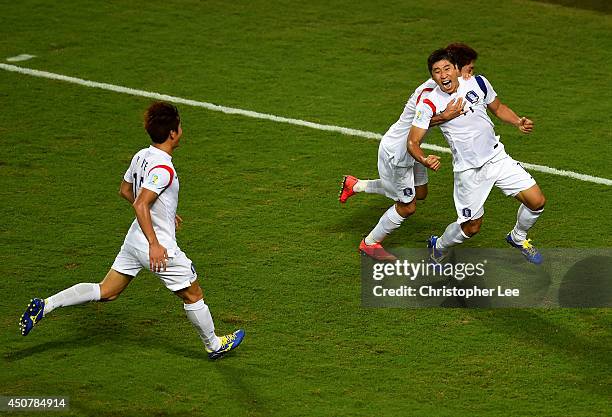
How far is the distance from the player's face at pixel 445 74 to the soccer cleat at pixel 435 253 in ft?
4.68

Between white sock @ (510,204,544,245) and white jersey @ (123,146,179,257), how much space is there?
298 centimetres

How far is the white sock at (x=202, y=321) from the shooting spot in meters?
7.94

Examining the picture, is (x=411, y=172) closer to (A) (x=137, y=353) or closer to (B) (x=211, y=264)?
(B) (x=211, y=264)

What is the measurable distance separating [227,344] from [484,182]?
2.45m

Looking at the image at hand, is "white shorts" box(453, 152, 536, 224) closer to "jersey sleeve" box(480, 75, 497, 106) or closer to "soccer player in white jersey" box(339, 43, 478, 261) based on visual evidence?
"jersey sleeve" box(480, 75, 497, 106)

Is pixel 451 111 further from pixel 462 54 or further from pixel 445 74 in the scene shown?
pixel 462 54

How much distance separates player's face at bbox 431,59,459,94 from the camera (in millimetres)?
8750

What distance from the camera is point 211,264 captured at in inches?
378

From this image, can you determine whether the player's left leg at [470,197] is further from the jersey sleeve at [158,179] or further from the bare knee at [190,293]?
the jersey sleeve at [158,179]

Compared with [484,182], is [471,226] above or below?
below

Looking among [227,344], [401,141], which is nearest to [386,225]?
[401,141]

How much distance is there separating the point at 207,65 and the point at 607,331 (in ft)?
22.9

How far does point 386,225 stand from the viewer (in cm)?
969

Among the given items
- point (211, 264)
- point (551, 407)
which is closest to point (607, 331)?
point (551, 407)
